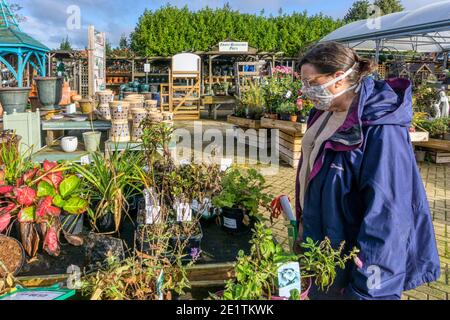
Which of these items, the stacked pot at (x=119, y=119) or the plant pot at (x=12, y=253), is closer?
the plant pot at (x=12, y=253)

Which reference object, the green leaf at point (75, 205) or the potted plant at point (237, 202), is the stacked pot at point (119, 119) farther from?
the green leaf at point (75, 205)

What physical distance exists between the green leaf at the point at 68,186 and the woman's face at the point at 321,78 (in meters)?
1.17

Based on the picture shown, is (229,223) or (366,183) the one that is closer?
(366,183)

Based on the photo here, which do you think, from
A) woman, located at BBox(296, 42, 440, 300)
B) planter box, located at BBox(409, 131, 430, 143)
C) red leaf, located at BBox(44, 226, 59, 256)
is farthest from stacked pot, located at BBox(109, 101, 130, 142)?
planter box, located at BBox(409, 131, 430, 143)

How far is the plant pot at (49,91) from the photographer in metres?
5.26

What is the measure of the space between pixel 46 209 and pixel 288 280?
1158 millimetres

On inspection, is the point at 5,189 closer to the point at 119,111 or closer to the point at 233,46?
the point at 119,111

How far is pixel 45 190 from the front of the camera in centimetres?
184

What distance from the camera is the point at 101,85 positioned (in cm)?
630

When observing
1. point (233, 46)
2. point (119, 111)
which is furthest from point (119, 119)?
point (233, 46)

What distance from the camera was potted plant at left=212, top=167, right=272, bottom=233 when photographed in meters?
2.12

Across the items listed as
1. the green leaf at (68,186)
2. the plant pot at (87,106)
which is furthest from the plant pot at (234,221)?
the plant pot at (87,106)

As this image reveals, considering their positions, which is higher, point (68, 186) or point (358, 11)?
point (358, 11)

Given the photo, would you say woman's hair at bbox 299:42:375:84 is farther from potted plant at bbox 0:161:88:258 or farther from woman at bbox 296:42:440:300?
potted plant at bbox 0:161:88:258
